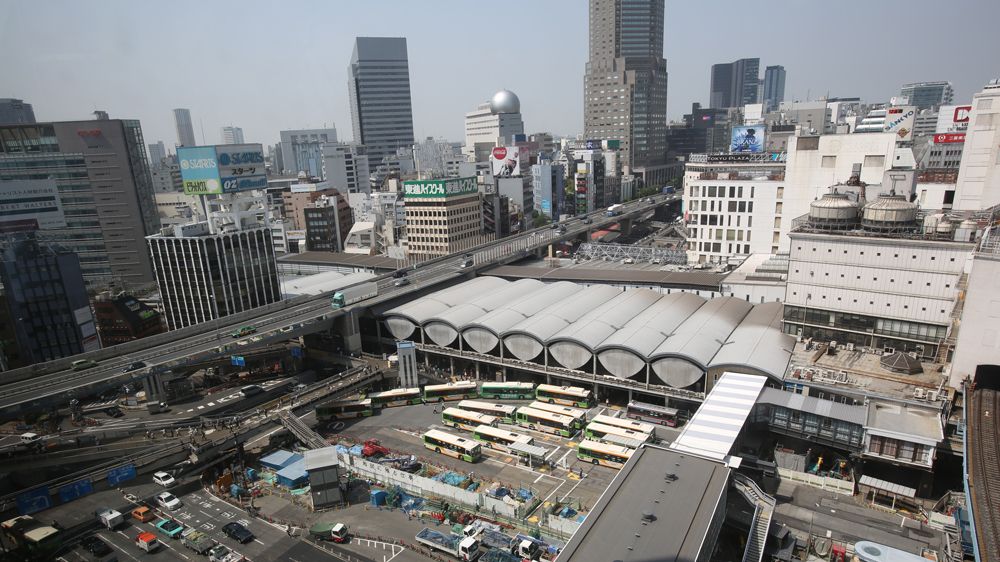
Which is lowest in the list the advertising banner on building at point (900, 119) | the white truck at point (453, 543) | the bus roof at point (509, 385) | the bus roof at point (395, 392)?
the white truck at point (453, 543)

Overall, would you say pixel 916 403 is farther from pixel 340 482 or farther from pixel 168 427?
pixel 168 427

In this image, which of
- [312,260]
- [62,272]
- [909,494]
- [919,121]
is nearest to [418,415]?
[909,494]

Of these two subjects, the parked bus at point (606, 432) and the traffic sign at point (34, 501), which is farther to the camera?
the parked bus at point (606, 432)

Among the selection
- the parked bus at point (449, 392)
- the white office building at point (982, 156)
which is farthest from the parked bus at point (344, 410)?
the white office building at point (982, 156)

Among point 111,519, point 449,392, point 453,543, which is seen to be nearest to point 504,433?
point 449,392

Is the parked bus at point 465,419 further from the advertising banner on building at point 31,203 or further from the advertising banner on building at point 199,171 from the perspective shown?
the advertising banner on building at point 31,203

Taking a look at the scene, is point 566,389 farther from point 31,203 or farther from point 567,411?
point 31,203
